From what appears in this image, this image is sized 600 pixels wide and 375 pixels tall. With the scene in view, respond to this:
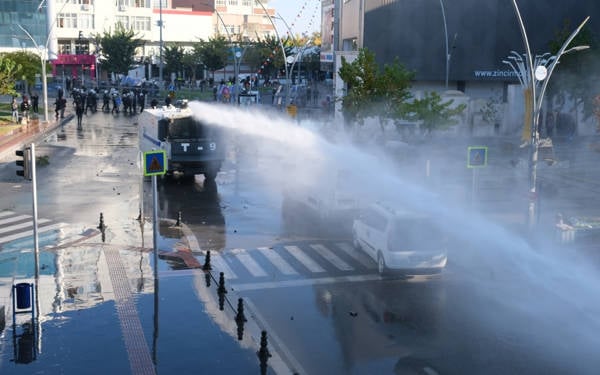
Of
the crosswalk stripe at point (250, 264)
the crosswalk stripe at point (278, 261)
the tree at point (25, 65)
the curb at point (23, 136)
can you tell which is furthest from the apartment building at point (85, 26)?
the crosswalk stripe at point (250, 264)

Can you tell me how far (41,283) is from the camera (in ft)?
59.8

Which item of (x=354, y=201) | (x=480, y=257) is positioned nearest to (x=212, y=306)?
(x=480, y=257)

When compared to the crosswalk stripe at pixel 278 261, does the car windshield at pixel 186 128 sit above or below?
above

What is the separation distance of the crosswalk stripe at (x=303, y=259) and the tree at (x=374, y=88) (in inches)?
847

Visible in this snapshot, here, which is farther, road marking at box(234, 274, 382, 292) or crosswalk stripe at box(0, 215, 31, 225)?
crosswalk stripe at box(0, 215, 31, 225)

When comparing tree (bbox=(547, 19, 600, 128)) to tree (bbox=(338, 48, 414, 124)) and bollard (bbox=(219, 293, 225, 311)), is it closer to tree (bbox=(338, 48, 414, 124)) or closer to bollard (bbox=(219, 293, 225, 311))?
tree (bbox=(338, 48, 414, 124))

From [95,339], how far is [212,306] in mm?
2936

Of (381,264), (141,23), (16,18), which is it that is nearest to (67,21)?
(16,18)

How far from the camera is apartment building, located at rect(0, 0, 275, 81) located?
4328 inches

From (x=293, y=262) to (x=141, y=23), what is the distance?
110m

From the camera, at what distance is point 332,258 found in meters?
21.2

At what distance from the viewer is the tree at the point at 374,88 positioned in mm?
42312

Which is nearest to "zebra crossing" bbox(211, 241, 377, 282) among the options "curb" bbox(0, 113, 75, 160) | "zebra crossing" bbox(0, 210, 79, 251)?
"zebra crossing" bbox(0, 210, 79, 251)

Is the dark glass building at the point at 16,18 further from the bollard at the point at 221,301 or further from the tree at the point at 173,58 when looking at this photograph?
the bollard at the point at 221,301
